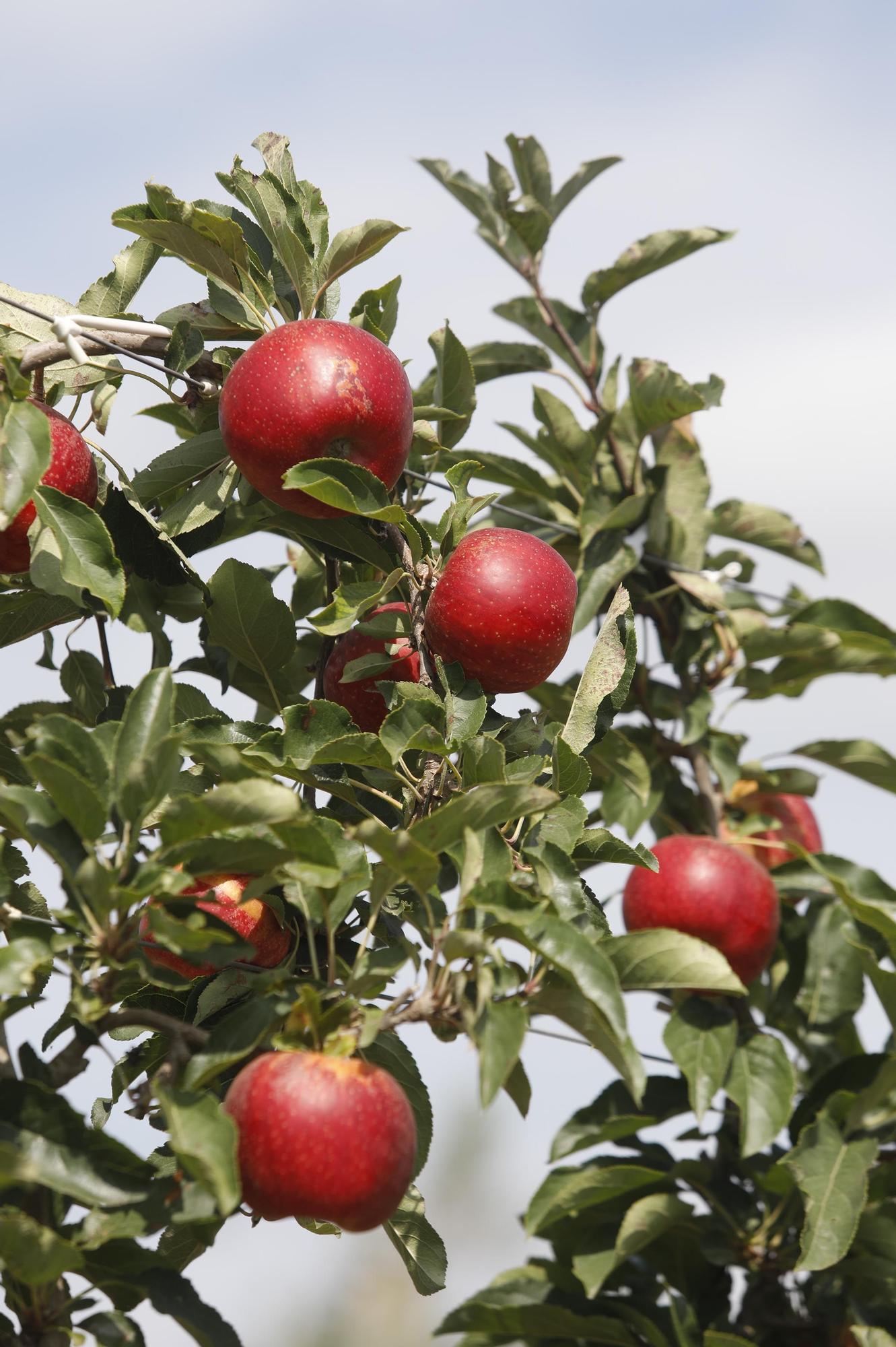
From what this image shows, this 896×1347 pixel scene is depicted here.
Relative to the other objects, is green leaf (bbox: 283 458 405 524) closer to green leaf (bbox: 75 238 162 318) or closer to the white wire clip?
the white wire clip

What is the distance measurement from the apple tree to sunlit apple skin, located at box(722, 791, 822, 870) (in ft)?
0.04

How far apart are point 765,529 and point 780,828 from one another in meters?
0.54

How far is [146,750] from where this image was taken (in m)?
1.02

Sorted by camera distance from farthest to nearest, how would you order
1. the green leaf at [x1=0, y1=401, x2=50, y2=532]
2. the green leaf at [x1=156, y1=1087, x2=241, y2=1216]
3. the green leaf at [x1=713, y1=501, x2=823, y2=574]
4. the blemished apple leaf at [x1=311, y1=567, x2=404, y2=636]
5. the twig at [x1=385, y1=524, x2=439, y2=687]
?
the green leaf at [x1=713, y1=501, x2=823, y2=574] → the twig at [x1=385, y1=524, x2=439, y2=687] → the blemished apple leaf at [x1=311, y1=567, x2=404, y2=636] → the green leaf at [x1=0, y1=401, x2=50, y2=532] → the green leaf at [x1=156, y1=1087, x2=241, y2=1216]

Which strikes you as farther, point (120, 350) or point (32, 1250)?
point (120, 350)

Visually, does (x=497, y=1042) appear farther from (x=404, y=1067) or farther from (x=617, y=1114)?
(x=617, y=1114)

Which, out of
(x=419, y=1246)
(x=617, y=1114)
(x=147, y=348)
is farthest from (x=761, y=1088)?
(x=147, y=348)

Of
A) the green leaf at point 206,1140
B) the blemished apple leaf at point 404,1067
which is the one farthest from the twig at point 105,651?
the green leaf at point 206,1140

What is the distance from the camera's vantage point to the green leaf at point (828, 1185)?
170 cm

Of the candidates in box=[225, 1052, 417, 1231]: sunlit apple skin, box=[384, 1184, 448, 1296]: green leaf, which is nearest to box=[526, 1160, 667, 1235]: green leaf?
box=[384, 1184, 448, 1296]: green leaf

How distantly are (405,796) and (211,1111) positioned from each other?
1.37 ft

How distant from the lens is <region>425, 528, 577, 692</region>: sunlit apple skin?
50.9 inches

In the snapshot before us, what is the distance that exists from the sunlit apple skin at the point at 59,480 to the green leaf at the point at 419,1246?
72 centimetres

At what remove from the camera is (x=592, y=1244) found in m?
1.85
